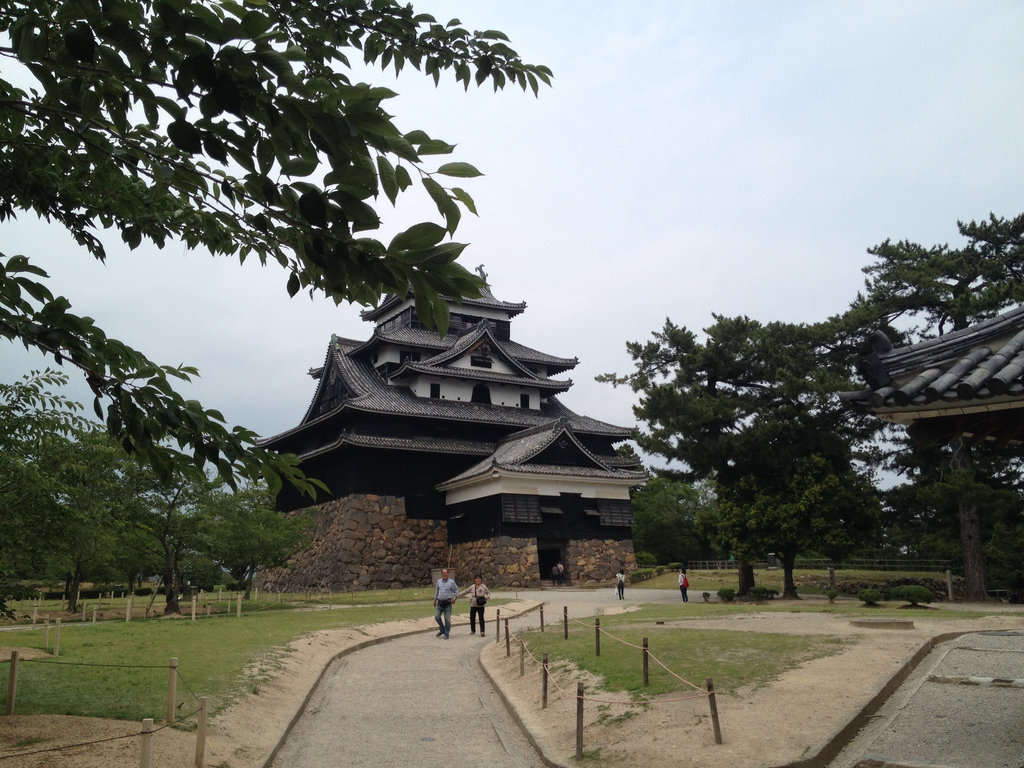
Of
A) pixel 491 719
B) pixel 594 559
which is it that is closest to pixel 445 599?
pixel 491 719

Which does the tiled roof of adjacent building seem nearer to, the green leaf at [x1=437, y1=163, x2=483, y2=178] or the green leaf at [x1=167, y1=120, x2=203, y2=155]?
the green leaf at [x1=437, y1=163, x2=483, y2=178]

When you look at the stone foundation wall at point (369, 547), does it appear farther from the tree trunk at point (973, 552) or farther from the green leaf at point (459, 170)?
the green leaf at point (459, 170)

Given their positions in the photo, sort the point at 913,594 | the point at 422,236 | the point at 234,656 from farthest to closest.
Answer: the point at 913,594 → the point at 234,656 → the point at 422,236

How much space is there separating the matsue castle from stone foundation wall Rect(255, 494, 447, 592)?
2.0 inches

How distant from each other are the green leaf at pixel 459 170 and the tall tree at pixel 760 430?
2685cm

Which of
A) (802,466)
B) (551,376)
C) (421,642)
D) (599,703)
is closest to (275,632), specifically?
(421,642)

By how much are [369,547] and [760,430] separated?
1798 centimetres

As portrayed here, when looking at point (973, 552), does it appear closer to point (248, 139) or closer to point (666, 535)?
point (666, 535)

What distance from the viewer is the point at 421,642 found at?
18938 mm

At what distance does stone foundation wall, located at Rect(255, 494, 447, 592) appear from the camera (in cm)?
3434

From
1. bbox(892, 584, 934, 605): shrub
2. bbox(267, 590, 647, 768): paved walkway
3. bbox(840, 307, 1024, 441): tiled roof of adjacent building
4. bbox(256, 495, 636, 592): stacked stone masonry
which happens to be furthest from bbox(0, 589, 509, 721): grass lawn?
bbox(892, 584, 934, 605): shrub

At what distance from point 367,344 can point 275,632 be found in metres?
25.4

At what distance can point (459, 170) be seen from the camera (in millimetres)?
3188

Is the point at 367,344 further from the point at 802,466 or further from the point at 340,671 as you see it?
the point at 340,671
